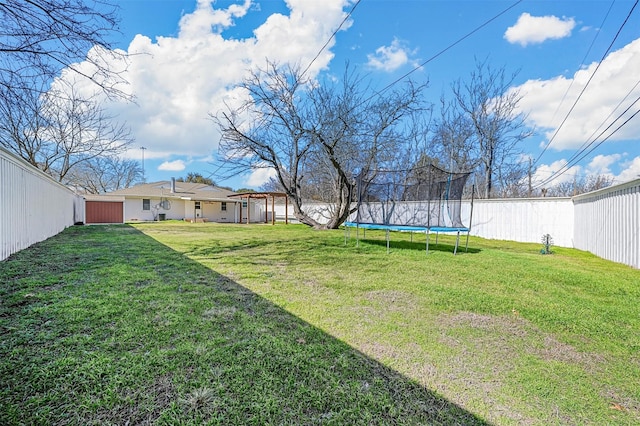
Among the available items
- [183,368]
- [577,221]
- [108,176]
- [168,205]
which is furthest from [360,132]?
[108,176]

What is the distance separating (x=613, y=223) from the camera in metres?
6.13

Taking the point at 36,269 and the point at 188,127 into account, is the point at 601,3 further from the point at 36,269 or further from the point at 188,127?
the point at 188,127

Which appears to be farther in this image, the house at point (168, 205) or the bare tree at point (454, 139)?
the house at point (168, 205)

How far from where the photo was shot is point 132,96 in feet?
14.0

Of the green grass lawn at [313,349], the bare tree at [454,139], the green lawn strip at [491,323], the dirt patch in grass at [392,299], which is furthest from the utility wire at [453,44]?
the dirt patch in grass at [392,299]

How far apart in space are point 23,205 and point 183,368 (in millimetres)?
6813

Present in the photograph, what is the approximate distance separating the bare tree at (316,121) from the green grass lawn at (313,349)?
25.2 feet

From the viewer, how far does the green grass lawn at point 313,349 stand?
1456 mm

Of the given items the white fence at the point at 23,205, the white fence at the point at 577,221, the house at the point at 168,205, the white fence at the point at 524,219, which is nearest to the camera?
the white fence at the point at 23,205

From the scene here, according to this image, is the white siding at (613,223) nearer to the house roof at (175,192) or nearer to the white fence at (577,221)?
the white fence at (577,221)

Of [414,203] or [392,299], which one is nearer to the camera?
[392,299]

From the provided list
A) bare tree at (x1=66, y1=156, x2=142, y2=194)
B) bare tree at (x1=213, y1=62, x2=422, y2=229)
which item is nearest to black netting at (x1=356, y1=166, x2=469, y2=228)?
bare tree at (x1=213, y1=62, x2=422, y2=229)

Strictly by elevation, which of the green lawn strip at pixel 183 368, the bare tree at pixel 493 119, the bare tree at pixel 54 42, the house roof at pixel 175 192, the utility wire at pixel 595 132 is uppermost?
the bare tree at pixel 493 119

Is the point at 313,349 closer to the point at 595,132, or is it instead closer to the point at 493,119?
the point at 595,132
